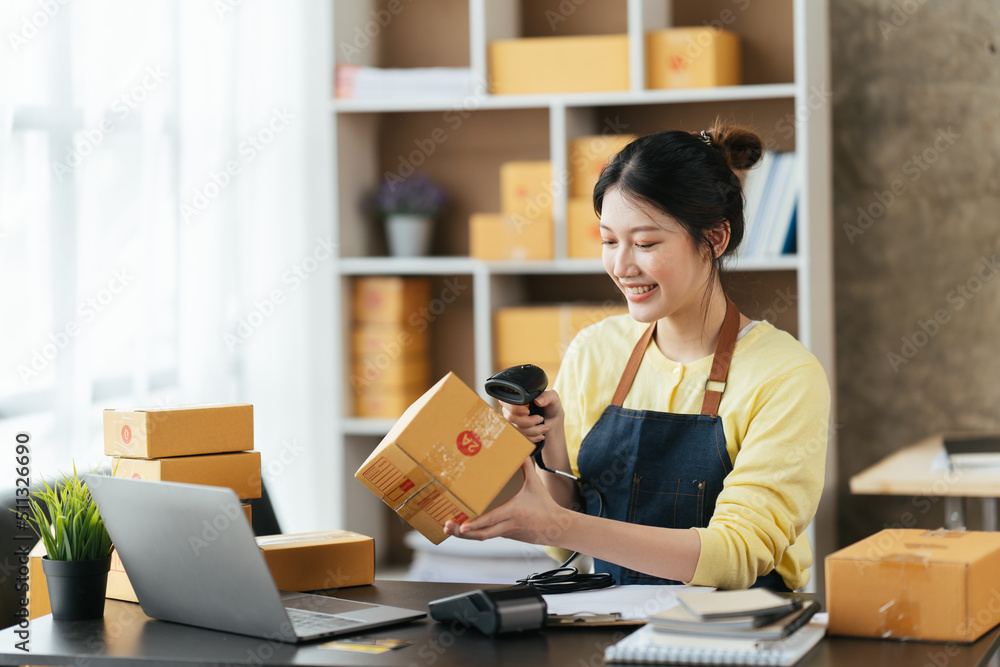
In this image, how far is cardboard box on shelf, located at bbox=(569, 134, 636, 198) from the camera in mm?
3084

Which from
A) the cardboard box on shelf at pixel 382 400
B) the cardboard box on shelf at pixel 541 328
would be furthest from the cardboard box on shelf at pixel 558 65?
the cardboard box on shelf at pixel 382 400

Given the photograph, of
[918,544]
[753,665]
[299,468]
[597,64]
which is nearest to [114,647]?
[753,665]

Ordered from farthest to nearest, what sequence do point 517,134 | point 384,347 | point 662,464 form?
point 517,134, point 384,347, point 662,464

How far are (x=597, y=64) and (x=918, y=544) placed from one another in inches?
79.1

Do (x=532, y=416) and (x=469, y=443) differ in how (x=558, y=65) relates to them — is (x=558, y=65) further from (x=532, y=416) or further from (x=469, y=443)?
(x=469, y=443)

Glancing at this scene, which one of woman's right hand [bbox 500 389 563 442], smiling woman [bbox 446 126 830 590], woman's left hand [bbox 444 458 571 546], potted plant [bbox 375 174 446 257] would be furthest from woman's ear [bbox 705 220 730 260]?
potted plant [bbox 375 174 446 257]

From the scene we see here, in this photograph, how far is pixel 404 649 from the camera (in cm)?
127

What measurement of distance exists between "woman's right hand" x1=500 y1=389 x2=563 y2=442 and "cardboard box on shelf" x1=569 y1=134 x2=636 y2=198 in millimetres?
1414

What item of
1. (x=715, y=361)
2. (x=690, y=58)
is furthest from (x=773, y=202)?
(x=715, y=361)

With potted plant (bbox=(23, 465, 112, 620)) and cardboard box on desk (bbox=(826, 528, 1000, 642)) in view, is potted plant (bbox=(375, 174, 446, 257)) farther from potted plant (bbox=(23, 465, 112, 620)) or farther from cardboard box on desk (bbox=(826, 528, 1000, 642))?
cardboard box on desk (bbox=(826, 528, 1000, 642))

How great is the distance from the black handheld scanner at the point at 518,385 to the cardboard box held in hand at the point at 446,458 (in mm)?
184

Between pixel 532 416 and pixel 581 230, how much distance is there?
1.52m

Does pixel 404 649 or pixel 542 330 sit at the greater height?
pixel 542 330

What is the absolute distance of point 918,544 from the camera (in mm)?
1393
